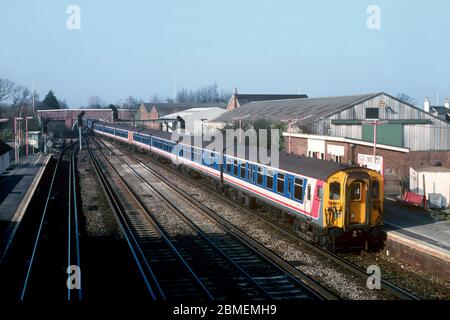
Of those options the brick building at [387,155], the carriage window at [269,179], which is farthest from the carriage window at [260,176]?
the brick building at [387,155]

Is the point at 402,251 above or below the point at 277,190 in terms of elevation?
below

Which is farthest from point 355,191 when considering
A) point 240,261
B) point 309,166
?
point 240,261

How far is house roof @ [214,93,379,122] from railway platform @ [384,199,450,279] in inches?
676

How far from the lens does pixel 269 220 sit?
1983 cm

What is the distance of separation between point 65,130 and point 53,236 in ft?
279

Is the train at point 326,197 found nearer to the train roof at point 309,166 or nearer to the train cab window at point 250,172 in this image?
the train roof at point 309,166

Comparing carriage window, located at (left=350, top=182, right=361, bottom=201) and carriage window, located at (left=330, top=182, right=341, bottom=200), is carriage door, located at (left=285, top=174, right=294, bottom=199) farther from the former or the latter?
carriage window, located at (left=350, top=182, right=361, bottom=201)

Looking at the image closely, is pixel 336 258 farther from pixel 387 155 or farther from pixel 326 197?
pixel 387 155

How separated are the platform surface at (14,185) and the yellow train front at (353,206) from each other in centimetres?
1064

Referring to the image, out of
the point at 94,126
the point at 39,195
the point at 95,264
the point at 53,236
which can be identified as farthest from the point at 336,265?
the point at 94,126

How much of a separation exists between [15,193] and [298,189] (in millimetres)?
15952

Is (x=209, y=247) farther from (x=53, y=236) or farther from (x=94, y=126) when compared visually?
(x=94, y=126)

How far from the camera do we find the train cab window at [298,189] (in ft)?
54.0

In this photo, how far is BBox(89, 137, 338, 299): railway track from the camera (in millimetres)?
12234
